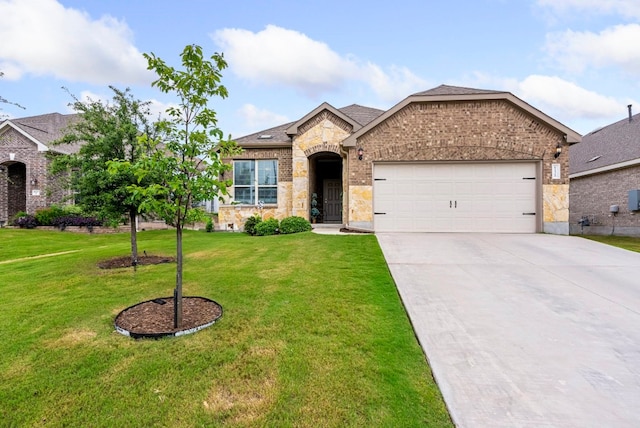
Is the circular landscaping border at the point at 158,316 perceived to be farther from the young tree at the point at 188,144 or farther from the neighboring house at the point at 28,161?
the neighboring house at the point at 28,161

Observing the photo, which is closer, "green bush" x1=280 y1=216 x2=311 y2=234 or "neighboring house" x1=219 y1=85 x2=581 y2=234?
"neighboring house" x1=219 y1=85 x2=581 y2=234

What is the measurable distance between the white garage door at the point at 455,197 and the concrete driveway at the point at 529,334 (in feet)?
12.9

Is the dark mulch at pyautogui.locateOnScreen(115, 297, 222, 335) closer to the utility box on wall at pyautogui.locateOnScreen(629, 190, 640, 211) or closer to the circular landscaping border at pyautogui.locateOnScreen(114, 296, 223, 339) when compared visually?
the circular landscaping border at pyautogui.locateOnScreen(114, 296, 223, 339)

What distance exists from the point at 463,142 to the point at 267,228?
7.91 metres

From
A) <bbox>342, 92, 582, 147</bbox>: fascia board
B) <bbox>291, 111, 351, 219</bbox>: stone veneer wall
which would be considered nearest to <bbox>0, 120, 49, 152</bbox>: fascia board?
<bbox>291, 111, 351, 219</bbox>: stone veneer wall

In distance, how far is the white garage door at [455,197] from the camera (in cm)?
1086

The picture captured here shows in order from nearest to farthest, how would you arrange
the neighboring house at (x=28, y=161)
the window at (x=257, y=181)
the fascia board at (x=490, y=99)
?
the fascia board at (x=490, y=99) → the window at (x=257, y=181) → the neighboring house at (x=28, y=161)

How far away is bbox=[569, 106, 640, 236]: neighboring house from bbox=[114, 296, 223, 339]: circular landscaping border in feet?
54.4

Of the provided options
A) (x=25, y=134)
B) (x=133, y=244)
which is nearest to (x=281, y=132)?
(x=133, y=244)

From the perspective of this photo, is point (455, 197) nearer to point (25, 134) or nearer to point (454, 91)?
point (454, 91)

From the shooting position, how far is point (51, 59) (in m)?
17.8

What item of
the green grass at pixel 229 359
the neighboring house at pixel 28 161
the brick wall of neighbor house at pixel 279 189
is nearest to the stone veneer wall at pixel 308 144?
the brick wall of neighbor house at pixel 279 189

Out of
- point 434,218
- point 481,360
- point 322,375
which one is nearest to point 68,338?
point 322,375

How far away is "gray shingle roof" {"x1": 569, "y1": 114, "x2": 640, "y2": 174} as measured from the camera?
13.6 metres
